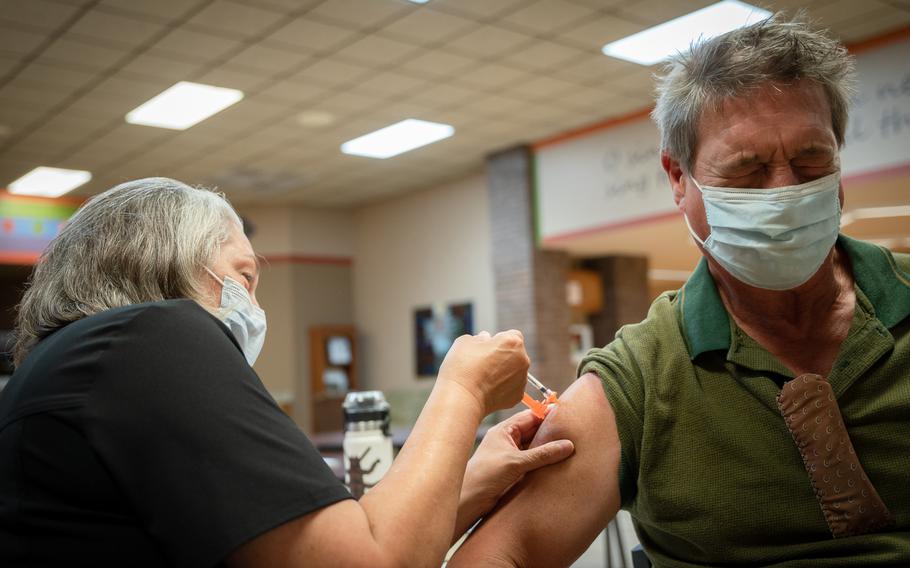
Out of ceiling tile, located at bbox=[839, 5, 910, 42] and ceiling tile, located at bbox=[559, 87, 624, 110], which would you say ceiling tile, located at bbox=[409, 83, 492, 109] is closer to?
ceiling tile, located at bbox=[559, 87, 624, 110]

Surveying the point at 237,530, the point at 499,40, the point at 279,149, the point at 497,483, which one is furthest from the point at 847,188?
the point at 237,530

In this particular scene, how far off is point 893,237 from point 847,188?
4473 mm

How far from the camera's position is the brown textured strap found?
1.23 meters

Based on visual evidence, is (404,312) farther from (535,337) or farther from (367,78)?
(367,78)

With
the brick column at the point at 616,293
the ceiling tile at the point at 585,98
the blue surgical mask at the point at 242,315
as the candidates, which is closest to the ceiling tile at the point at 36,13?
the ceiling tile at the point at 585,98

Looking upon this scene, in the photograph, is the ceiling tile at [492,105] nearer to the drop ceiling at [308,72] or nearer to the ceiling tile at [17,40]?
the drop ceiling at [308,72]

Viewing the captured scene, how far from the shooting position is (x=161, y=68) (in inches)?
235

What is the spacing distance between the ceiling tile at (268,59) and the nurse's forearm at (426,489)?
5.02 metres

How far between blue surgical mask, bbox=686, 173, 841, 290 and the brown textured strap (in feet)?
0.60

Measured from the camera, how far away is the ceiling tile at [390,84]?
638 centimetres

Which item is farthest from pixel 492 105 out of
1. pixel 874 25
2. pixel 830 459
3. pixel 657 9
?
pixel 830 459

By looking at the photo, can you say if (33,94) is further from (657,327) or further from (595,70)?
(657,327)

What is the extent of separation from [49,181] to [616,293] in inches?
259

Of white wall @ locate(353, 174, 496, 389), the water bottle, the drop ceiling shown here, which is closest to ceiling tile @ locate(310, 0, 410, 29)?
the drop ceiling
